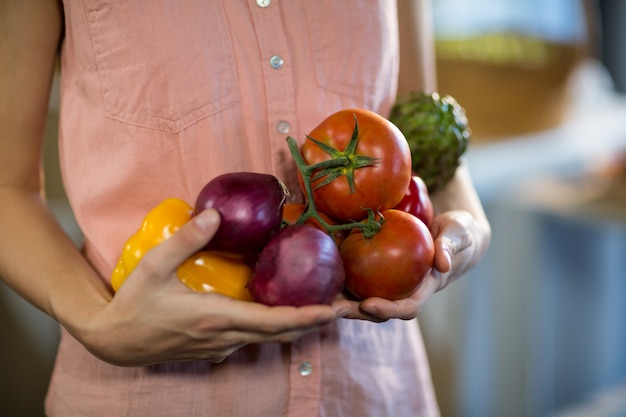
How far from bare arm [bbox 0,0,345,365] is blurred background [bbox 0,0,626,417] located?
1.30 meters

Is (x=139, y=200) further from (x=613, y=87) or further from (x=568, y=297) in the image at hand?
(x=613, y=87)

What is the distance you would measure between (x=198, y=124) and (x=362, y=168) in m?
0.19

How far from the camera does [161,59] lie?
64 cm

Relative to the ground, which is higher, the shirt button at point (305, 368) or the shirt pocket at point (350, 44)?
the shirt pocket at point (350, 44)

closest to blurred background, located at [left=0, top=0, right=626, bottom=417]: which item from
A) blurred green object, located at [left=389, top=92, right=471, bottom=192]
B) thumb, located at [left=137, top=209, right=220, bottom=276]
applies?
blurred green object, located at [left=389, top=92, right=471, bottom=192]

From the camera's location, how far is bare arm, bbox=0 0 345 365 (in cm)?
52

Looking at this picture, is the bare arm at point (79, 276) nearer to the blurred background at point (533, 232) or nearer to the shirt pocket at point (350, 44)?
the shirt pocket at point (350, 44)

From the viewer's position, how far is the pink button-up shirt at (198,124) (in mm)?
641

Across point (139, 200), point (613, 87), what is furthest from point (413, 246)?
point (613, 87)

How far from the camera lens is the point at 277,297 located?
0.53 m

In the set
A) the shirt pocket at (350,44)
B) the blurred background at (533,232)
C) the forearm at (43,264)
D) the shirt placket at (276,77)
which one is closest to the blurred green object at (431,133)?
the shirt pocket at (350,44)

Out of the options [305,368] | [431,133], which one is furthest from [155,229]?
[431,133]

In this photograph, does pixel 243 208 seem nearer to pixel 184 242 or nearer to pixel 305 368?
pixel 184 242

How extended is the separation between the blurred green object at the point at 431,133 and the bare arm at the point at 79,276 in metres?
0.31
